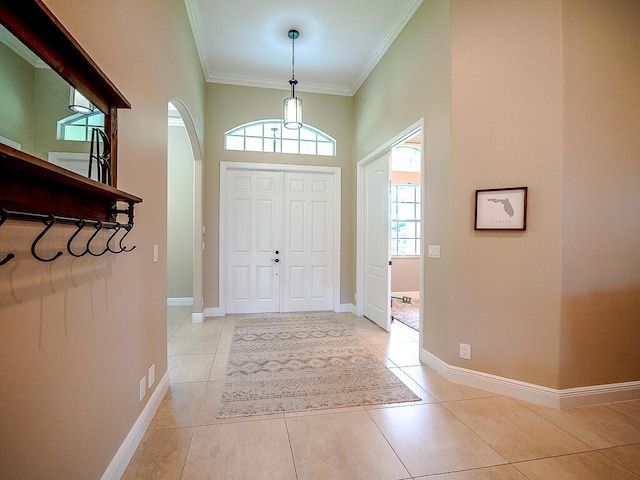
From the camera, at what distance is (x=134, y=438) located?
1.70 metres

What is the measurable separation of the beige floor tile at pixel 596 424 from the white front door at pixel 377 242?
1.96m

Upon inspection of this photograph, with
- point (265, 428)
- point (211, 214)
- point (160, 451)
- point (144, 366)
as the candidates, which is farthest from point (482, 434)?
point (211, 214)

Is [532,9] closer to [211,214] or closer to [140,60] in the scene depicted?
[140,60]

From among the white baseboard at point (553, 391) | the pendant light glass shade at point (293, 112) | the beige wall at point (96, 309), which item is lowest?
the white baseboard at point (553, 391)

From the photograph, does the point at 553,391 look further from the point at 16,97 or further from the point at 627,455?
the point at 16,97

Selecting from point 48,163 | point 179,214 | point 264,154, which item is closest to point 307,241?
point 264,154

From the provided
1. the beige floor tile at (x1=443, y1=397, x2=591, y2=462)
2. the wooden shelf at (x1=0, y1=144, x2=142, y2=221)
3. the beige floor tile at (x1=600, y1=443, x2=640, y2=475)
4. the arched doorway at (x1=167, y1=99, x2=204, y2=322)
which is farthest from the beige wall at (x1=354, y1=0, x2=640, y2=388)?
the arched doorway at (x1=167, y1=99, x2=204, y2=322)

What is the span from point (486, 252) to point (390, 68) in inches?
99.6

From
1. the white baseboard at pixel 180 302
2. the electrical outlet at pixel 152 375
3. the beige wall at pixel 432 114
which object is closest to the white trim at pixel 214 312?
the white baseboard at pixel 180 302

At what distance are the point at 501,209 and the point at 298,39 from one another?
119 inches

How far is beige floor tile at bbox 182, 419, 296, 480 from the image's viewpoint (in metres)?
1.55

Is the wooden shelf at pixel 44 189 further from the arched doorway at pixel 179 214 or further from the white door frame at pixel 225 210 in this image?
the arched doorway at pixel 179 214

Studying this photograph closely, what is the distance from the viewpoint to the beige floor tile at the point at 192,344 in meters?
3.18

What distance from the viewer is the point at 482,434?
73.6 inches
